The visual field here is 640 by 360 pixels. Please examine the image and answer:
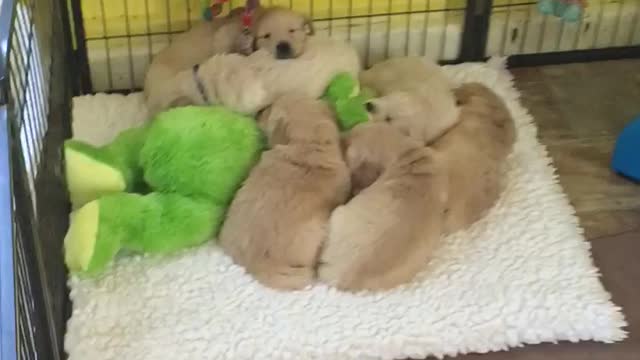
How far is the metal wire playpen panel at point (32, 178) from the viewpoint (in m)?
1.21

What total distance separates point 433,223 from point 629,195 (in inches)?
17.3

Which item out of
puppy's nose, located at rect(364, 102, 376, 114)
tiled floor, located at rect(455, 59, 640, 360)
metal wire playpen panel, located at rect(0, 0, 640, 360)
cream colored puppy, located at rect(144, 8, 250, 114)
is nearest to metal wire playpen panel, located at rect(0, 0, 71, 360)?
metal wire playpen panel, located at rect(0, 0, 640, 360)

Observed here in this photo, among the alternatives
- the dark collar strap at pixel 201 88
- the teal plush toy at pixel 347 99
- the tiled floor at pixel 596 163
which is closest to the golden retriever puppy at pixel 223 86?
the dark collar strap at pixel 201 88

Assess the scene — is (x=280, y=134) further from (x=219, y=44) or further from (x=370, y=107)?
(x=219, y=44)

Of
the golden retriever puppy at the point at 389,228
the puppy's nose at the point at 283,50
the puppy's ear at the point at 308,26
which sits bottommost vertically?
the golden retriever puppy at the point at 389,228

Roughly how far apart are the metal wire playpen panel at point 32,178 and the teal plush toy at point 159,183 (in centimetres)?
4

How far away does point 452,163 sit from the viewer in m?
1.83

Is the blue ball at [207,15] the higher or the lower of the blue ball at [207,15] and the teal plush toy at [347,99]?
the higher

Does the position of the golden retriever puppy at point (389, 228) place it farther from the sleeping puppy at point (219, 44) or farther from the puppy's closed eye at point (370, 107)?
the sleeping puppy at point (219, 44)

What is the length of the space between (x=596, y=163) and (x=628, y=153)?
0.25ft

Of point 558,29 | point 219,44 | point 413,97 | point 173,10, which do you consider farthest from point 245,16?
point 558,29

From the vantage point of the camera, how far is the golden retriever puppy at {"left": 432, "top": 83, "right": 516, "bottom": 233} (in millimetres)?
1825

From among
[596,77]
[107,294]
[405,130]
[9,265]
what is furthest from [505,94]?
[9,265]

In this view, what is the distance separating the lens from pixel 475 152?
187cm
